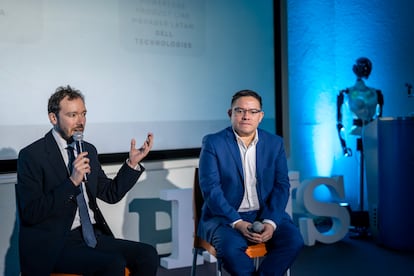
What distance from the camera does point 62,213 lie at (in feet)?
8.61

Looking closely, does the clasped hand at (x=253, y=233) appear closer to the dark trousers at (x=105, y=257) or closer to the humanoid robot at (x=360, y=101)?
the dark trousers at (x=105, y=257)

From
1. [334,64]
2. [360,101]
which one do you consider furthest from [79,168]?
[334,64]

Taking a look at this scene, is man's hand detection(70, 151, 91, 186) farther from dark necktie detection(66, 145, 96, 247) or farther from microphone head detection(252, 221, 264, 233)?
microphone head detection(252, 221, 264, 233)

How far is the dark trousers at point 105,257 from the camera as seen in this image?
2.53 metres

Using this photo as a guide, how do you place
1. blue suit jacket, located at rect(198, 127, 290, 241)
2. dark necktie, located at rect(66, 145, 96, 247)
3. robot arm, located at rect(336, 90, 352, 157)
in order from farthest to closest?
robot arm, located at rect(336, 90, 352, 157)
blue suit jacket, located at rect(198, 127, 290, 241)
dark necktie, located at rect(66, 145, 96, 247)

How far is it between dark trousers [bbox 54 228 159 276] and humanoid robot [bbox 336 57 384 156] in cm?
312

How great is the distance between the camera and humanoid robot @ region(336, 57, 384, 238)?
5.26 meters

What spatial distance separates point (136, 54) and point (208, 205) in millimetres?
1425

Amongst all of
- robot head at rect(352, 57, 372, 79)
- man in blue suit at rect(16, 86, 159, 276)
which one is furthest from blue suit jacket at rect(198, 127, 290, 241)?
robot head at rect(352, 57, 372, 79)

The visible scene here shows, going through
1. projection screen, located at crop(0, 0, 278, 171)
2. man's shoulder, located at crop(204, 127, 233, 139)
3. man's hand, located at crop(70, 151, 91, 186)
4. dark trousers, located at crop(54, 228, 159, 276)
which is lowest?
dark trousers, located at crop(54, 228, 159, 276)

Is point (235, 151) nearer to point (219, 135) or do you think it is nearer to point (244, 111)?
point (219, 135)

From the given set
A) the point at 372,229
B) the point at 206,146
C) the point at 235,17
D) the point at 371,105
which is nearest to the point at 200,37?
the point at 235,17

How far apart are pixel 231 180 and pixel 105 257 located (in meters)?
0.95

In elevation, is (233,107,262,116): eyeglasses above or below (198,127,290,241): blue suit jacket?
above
